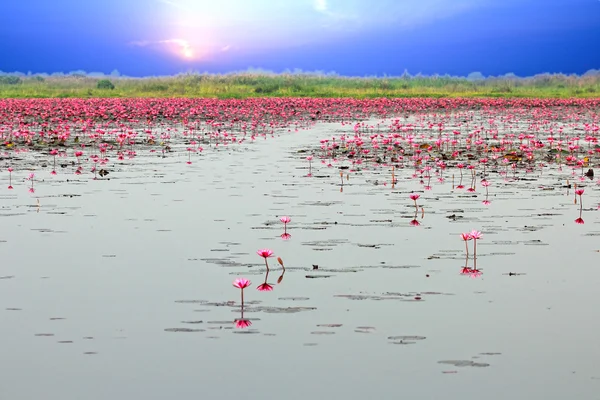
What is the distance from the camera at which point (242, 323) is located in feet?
17.4

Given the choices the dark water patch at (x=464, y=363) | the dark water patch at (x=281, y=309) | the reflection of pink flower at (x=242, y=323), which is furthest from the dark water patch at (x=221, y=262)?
the dark water patch at (x=464, y=363)

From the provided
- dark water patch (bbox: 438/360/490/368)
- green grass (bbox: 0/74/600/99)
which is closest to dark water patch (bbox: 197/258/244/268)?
dark water patch (bbox: 438/360/490/368)

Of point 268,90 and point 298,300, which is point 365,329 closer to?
point 298,300

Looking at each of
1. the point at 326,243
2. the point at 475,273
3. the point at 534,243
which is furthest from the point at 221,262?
the point at 534,243

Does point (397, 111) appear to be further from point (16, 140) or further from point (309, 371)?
point (309, 371)

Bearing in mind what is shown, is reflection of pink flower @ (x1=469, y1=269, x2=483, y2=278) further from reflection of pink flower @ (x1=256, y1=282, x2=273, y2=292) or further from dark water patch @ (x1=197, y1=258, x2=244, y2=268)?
dark water patch @ (x1=197, y1=258, x2=244, y2=268)

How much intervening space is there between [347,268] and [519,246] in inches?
72.7

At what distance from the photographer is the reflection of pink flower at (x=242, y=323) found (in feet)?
17.2

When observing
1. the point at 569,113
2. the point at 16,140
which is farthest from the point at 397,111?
the point at 16,140

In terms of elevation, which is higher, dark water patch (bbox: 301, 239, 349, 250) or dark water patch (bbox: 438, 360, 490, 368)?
dark water patch (bbox: 301, 239, 349, 250)

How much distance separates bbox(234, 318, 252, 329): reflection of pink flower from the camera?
5254 mm

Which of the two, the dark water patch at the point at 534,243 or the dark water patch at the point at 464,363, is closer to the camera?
the dark water patch at the point at 464,363

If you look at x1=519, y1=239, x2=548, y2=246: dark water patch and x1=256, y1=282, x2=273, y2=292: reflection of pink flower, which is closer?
x1=256, y1=282, x2=273, y2=292: reflection of pink flower

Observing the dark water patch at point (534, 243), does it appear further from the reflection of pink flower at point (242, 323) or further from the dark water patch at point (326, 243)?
the reflection of pink flower at point (242, 323)
